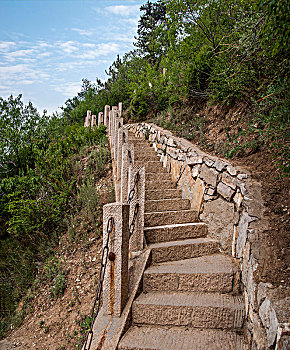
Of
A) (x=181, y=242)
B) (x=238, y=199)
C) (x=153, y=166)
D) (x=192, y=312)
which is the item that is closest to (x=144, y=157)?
(x=153, y=166)

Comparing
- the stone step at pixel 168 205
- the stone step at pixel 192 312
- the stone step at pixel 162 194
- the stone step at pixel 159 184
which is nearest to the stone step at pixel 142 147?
the stone step at pixel 159 184

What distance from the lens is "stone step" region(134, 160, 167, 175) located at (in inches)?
226

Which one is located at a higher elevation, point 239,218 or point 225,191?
point 225,191

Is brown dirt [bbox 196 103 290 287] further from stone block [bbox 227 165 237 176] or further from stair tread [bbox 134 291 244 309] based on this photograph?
stair tread [bbox 134 291 244 309]

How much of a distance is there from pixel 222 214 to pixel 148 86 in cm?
687

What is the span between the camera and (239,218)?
127 inches

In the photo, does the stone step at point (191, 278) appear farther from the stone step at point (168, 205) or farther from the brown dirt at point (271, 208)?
the stone step at point (168, 205)

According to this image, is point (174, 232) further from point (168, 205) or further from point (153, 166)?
point (153, 166)

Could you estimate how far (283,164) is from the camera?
3281mm

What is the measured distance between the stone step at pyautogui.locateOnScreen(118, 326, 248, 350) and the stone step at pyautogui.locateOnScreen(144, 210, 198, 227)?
1.53 metres

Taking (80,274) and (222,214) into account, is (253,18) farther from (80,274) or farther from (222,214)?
(80,274)

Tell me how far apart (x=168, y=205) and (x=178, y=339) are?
7.16ft

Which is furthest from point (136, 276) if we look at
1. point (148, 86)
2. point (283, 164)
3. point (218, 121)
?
point (148, 86)

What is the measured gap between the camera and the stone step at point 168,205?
4465 millimetres
